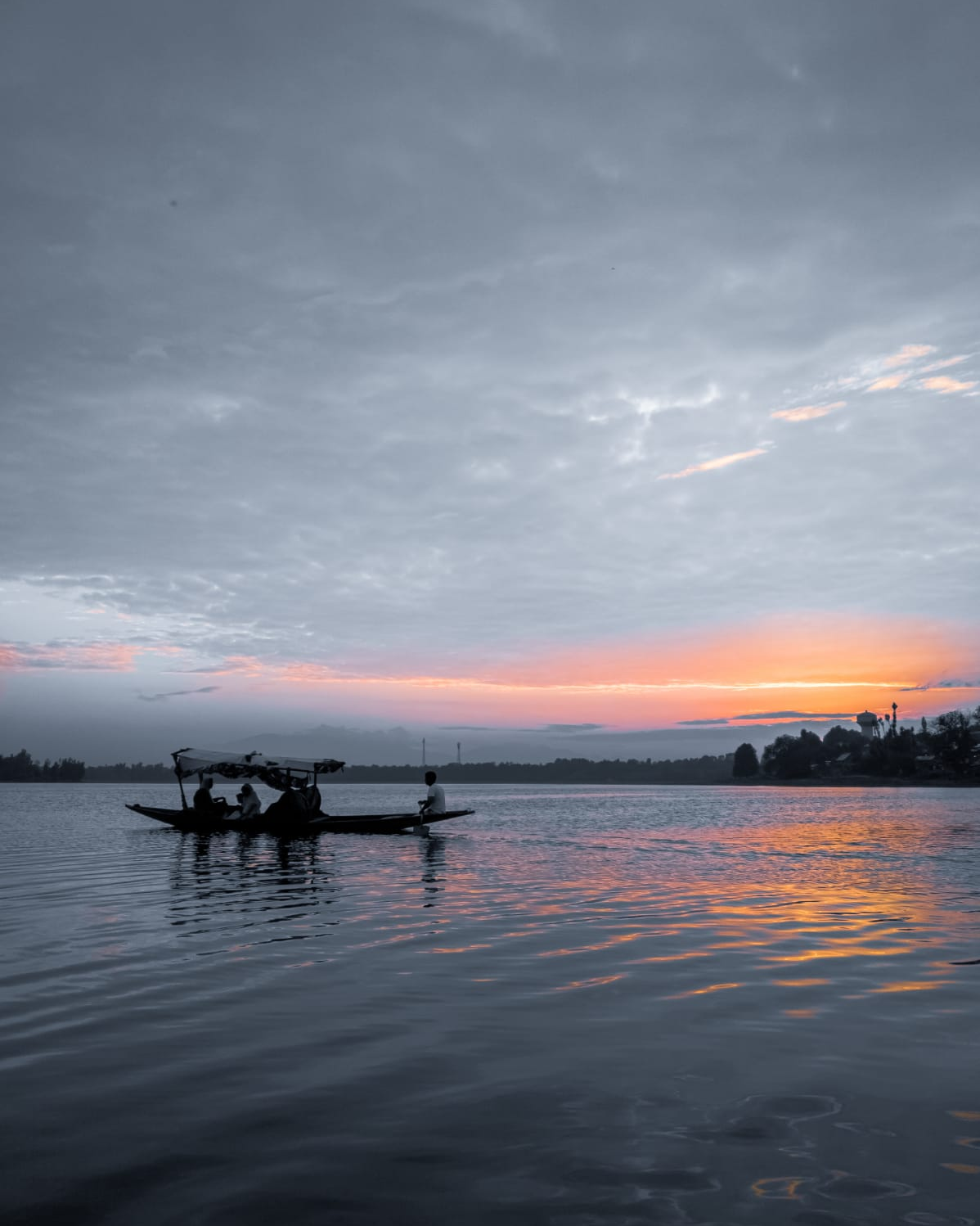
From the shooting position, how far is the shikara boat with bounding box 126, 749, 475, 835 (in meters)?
37.0

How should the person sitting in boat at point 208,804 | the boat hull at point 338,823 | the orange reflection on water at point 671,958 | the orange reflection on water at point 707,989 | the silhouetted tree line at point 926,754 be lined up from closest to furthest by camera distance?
the orange reflection on water at point 707,989
the orange reflection on water at point 671,958
the boat hull at point 338,823
the person sitting in boat at point 208,804
the silhouetted tree line at point 926,754

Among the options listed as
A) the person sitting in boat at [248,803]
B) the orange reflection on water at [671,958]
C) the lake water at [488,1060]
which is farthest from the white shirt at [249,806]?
the orange reflection on water at [671,958]

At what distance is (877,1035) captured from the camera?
342 inches

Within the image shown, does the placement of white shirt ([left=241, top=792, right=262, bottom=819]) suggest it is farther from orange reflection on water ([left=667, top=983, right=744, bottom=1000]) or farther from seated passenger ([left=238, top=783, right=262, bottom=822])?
orange reflection on water ([left=667, top=983, right=744, bottom=1000])

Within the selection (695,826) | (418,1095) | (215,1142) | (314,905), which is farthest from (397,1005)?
(695,826)

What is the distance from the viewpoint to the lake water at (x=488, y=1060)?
530 centimetres

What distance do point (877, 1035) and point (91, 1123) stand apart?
731 centimetres

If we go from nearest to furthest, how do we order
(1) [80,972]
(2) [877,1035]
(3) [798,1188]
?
(3) [798,1188] → (2) [877,1035] → (1) [80,972]

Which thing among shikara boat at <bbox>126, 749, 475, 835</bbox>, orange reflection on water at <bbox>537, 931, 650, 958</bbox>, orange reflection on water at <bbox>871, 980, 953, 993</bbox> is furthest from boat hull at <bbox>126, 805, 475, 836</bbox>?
orange reflection on water at <bbox>871, 980, 953, 993</bbox>

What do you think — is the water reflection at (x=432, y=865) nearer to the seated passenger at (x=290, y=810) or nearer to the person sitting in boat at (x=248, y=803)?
the seated passenger at (x=290, y=810)

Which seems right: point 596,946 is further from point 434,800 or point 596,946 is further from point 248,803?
point 248,803

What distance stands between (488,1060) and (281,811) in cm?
3089

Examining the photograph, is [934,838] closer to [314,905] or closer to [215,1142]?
[314,905]

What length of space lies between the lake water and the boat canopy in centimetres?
2028
